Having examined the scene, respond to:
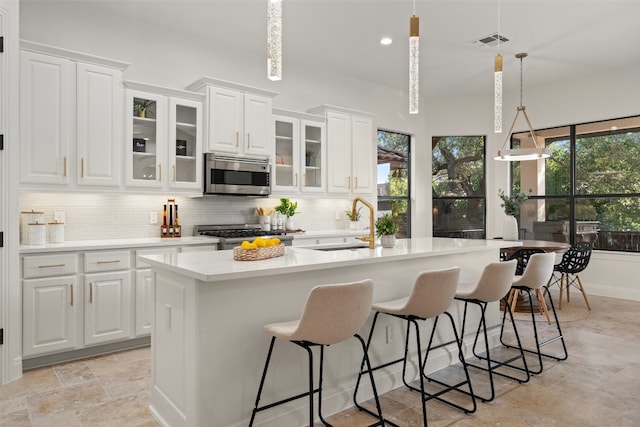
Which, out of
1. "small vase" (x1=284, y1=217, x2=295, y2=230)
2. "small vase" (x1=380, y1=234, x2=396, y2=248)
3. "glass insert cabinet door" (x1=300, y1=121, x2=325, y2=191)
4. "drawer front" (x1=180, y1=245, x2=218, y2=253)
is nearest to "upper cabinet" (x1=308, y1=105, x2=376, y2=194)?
"glass insert cabinet door" (x1=300, y1=121, x2=325, y2=191)

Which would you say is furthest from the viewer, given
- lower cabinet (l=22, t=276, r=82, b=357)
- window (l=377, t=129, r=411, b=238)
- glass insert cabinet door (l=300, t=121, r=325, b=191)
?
window (l=377, t=129, r=411, b=238)

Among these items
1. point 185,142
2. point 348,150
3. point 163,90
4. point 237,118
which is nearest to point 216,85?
point 237,118

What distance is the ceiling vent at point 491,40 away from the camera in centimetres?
479

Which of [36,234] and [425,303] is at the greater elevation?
[36,234]

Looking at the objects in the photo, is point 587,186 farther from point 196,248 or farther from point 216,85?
point 196,248

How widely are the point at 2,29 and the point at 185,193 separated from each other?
193 cm

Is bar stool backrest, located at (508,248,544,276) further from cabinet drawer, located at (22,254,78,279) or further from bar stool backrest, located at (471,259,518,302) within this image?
cabinet drawer, located at (22,254,78,279)

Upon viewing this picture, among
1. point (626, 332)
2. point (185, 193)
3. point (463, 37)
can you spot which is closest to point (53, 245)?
point (185, 193)

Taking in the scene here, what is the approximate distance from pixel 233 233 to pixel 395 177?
11.2ft

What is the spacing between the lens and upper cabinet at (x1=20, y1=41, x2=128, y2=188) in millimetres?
3438

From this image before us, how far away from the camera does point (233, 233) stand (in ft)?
15.0

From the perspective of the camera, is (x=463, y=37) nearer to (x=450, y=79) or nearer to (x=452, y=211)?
(x=450, y=79)

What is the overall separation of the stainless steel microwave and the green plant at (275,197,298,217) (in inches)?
19.2

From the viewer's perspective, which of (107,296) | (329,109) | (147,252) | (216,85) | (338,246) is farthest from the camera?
(329,109)
